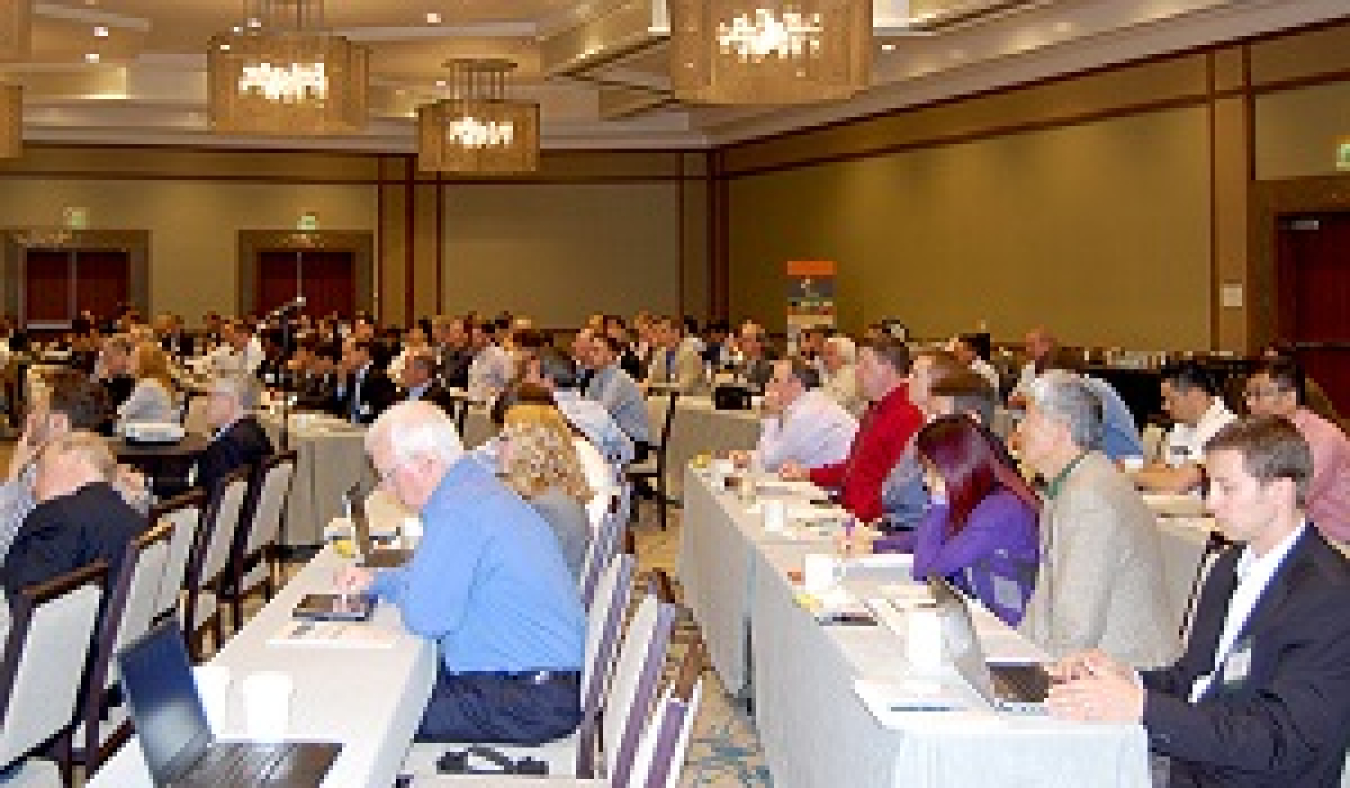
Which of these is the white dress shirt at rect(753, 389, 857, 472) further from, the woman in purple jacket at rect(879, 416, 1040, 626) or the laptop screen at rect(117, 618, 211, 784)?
the laptop screen at rect(117, 618, 211, 784)

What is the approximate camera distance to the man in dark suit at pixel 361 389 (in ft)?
41.0

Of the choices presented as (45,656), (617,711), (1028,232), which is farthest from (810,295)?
(617,711)

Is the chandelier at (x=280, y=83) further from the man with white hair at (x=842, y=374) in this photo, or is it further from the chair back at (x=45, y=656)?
the chair back at (x=45, y=656)

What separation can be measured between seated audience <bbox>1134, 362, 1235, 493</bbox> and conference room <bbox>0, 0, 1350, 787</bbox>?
2 centimetres

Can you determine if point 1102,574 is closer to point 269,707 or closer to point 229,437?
point 269,707

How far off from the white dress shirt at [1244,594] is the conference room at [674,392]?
0.04 ft

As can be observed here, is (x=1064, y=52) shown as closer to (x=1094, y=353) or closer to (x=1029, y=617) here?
(x=1094, y=353)

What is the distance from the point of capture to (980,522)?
5.02 meters

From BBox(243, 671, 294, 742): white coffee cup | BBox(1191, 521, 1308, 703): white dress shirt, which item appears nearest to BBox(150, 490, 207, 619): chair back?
BBox(243, 671, 294, 742): white coffee cup

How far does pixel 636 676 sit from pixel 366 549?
8.55ft

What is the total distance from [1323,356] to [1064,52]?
374 centimetres

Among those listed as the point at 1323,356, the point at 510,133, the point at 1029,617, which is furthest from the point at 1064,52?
the point at 1029,617

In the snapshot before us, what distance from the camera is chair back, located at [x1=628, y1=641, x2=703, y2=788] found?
264 cm

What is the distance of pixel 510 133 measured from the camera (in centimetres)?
1670
